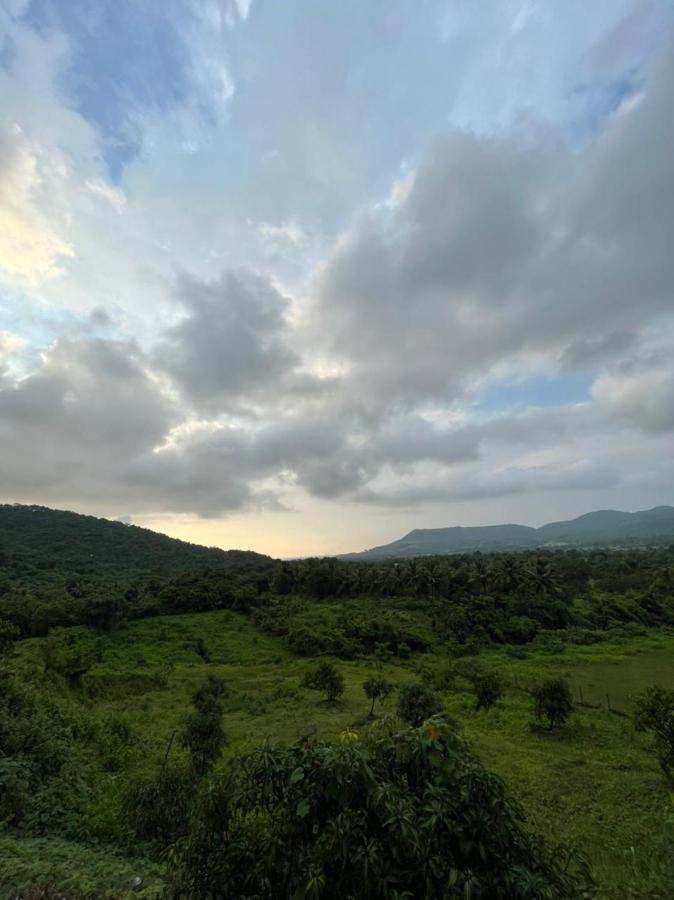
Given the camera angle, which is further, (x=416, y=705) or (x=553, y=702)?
(x=553, y=702)

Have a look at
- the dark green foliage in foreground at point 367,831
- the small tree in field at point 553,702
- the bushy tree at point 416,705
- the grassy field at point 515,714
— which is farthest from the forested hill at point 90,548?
the dark green foliage in foreground at point 367,831

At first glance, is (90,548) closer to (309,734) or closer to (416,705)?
(416,705)

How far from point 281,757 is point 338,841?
1.04m

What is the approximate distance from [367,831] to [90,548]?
131 metres

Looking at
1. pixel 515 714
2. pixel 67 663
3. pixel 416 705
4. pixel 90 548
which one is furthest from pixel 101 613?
pixel 90 548

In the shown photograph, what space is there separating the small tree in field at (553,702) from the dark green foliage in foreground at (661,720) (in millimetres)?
6148

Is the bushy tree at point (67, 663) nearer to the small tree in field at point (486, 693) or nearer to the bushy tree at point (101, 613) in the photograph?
the bushy tree at point (101, 613)

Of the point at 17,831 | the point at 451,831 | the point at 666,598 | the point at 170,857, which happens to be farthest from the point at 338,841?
the point at 666,598

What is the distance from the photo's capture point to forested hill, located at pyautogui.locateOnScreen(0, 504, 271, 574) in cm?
10062

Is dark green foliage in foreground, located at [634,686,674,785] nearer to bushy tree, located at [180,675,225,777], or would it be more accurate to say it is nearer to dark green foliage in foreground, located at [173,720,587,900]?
bushy tree, located at [180,675,225,777]

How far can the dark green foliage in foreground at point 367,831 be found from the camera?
12.6 feet

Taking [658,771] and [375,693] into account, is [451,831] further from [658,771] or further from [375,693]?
[375,693]

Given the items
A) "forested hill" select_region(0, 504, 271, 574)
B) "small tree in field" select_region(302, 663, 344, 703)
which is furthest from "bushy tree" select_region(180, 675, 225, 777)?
"forested hill" select_region(0, 504, 271, 574)

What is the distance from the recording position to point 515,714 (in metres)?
29.1
